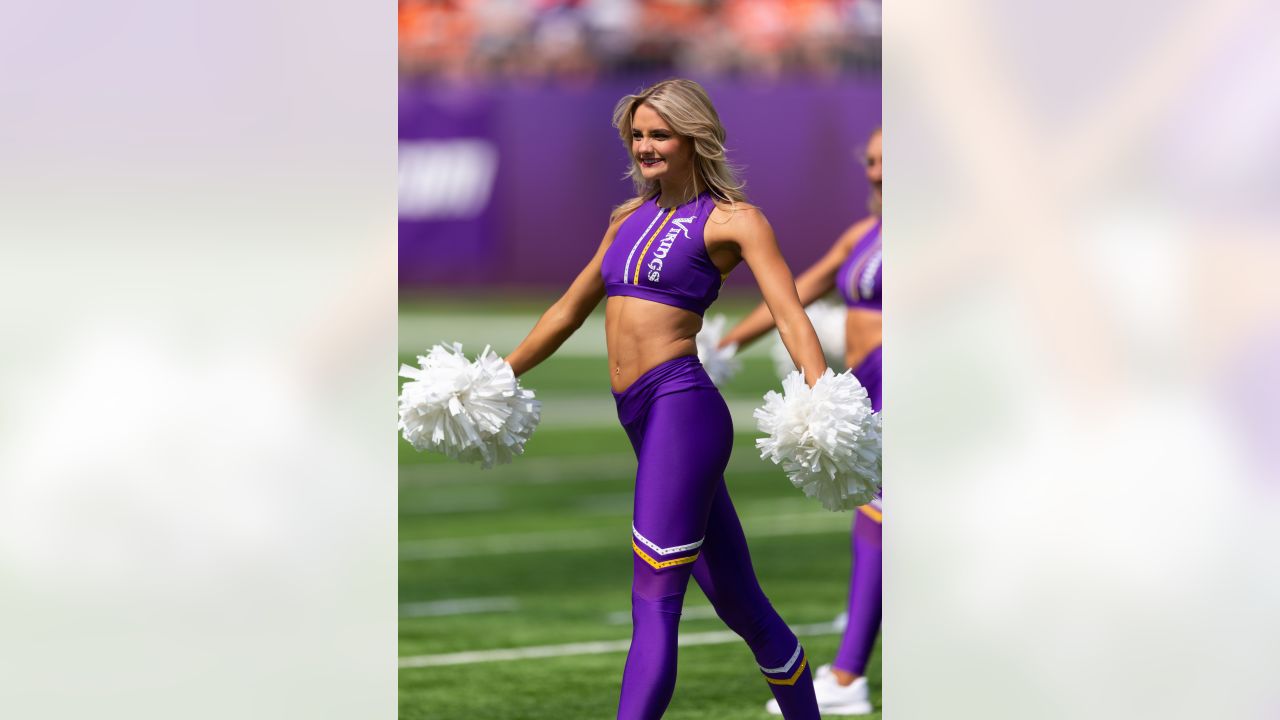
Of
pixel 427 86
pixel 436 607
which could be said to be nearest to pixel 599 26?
pixel 427 86

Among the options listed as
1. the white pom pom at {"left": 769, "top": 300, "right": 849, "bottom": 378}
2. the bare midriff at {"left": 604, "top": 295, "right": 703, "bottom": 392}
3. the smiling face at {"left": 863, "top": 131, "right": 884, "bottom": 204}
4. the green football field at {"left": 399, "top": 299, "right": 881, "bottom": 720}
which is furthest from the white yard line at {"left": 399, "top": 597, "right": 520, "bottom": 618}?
the bare midriff at {"left": 604, "top": 295, "right": 703, "bottom": 392}

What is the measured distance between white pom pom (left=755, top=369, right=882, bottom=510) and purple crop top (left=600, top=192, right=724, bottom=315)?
15.8 inches

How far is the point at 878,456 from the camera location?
13.9 feet

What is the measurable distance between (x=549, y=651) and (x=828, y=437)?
135 inches

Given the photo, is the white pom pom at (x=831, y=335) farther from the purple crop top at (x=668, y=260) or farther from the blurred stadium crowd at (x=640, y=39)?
the blurred stadium crowd at (x=640, y=39)

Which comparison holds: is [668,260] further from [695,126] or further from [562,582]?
[562,582]

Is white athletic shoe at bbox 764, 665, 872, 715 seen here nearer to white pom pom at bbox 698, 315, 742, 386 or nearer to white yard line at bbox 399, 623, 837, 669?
white yard line at bbox 399, 623, 837, 669

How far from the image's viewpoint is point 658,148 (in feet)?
14.9

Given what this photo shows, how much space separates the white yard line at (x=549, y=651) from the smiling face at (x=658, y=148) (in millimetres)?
2837

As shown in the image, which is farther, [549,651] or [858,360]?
[549,651]

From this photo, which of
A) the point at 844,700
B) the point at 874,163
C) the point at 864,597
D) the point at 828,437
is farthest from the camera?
the point at 874,163

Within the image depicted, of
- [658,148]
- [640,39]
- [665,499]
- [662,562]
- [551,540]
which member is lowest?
[551,540]

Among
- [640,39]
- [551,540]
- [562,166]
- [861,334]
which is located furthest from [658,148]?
[640,39]
